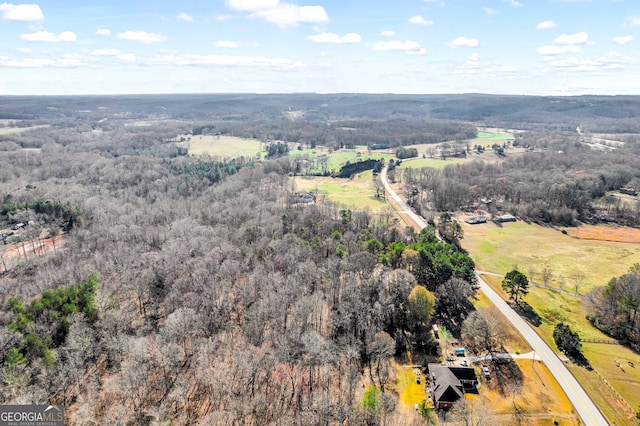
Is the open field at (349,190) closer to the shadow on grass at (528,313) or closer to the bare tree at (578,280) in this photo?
the bare tree at (578,280)

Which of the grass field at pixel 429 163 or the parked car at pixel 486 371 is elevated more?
the grass field at pixel 429 163

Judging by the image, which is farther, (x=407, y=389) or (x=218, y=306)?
(x=218, y=306)

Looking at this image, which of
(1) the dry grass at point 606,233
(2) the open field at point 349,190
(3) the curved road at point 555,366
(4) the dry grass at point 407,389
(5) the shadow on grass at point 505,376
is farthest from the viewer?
(2) the open field at point 349,190

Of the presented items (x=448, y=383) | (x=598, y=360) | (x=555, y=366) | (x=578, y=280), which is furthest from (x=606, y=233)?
(x=448, y=383)

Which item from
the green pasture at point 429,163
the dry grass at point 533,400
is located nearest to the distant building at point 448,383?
the dry grass at point 533,400

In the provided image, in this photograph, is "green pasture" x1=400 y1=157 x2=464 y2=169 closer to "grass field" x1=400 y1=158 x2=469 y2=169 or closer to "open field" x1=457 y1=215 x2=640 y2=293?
"grass field" x1=400 y1=158 x2=469 y2=169

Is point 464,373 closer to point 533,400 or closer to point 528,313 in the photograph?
point 533,400

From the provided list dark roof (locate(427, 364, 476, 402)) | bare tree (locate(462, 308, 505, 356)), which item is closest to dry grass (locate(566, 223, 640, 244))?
bare tree (locate(462, 308, 505, 356))
